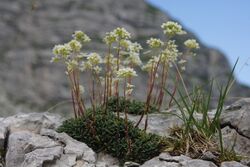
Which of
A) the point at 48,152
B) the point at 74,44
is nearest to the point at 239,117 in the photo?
the point at 74,44

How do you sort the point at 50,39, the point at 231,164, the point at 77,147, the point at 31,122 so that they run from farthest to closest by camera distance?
1. the point at 50,39
2. the point at 31,122
3. the point at 77,147
4. the point at 231,164

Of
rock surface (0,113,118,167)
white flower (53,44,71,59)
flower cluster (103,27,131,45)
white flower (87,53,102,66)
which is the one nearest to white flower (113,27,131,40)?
flower cluster (103,27,131,45)

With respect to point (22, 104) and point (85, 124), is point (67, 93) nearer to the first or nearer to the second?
point (22, 104)

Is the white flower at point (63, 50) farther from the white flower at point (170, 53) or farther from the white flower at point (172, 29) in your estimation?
the white flower at point (170, 53)

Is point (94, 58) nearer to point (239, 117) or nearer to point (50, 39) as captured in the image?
point (239, 117)

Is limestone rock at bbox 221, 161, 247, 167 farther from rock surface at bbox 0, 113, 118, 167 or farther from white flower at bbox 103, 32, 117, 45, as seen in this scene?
white flower at bbox 103, 32, 117, 45
